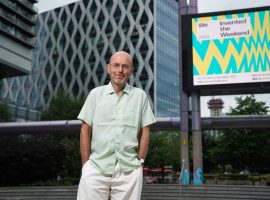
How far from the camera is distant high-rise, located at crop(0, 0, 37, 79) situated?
5619 cm

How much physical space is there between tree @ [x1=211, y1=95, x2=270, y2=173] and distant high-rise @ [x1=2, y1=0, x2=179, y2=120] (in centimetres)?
4202

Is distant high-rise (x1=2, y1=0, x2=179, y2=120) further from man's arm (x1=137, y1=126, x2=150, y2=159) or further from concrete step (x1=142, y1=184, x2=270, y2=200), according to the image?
man's arm (x1=137, y1=126, x2=150, y2=159)

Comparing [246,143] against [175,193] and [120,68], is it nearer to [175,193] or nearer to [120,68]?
[175,193]

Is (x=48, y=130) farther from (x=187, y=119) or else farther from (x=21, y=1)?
(x=21, y=1)

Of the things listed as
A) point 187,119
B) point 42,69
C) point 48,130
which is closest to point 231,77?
point 187,119

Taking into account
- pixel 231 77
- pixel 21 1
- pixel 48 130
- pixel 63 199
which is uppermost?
pixel 21 1

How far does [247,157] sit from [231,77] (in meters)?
14.4

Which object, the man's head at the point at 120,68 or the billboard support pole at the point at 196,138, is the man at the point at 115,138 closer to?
the man's head at the point at 120,68

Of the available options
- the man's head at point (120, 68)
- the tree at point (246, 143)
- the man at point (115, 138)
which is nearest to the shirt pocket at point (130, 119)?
the man at point (115, 138)

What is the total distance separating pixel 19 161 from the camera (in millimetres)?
27516

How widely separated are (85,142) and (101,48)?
290 ft

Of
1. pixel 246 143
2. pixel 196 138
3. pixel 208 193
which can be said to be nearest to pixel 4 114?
pixel 246 143

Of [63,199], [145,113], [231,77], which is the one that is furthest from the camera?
[231,77]

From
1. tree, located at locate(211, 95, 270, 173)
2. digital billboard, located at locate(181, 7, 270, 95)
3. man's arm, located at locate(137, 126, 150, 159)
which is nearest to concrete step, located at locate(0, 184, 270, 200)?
digital billboard, located at locate(181, 7, 270, 95)
